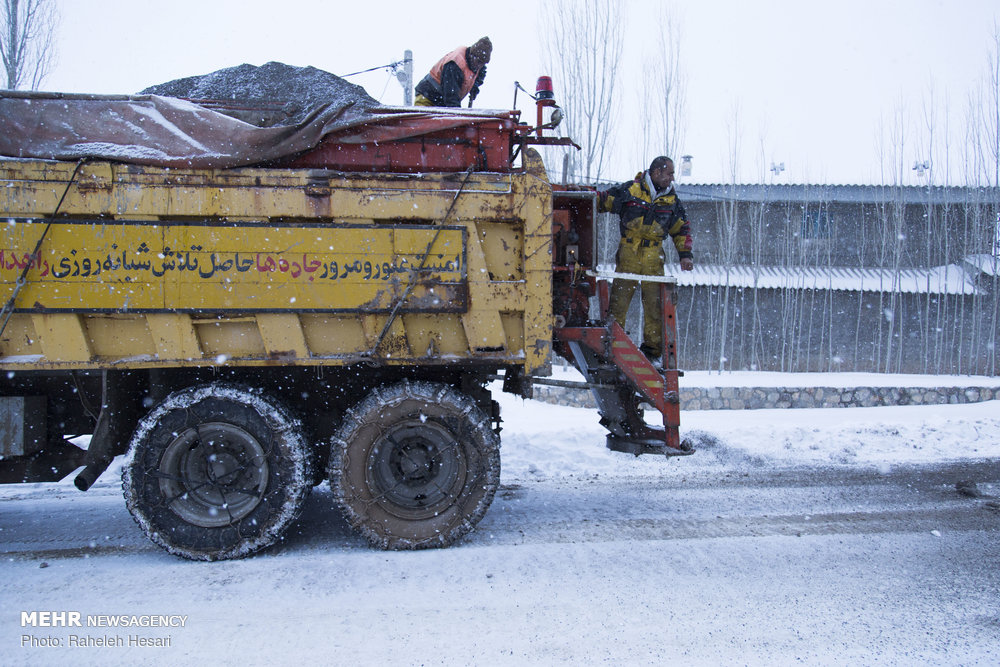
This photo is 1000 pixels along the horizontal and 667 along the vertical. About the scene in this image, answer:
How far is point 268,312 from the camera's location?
3811 mm

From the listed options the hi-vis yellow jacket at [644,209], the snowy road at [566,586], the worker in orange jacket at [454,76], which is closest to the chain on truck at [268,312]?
the snowy road at [566,586]

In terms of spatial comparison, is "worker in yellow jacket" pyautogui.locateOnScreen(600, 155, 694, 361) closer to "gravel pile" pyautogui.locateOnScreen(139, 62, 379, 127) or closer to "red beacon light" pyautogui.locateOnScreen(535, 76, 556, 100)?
"red beacon light" pyautogui.locateOnScreen(535, 76, 556, 100)

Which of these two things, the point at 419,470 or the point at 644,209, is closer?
the point at 419,470

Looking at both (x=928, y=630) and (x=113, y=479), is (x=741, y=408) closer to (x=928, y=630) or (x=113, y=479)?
(x=928, y=630)

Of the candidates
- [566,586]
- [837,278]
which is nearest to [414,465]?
[566,586]

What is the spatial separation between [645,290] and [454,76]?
99.3 inches

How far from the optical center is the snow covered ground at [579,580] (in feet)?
9.26

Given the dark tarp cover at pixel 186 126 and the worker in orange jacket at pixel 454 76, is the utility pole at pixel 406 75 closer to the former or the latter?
the worker in orange jacket at pixel 454 76

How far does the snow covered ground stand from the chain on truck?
0.45 m

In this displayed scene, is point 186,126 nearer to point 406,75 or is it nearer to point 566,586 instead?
point 566,586

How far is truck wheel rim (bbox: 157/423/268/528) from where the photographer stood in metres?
3.82

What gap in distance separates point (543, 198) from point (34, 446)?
3918mm

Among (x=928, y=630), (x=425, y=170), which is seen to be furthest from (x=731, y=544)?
(x=425, y=170)

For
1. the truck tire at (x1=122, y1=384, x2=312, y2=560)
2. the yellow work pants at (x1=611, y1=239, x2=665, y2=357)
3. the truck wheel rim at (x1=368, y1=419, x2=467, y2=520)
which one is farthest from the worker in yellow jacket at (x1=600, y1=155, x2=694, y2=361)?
the truck tire at (x1=122, y1=384, x2=312, y2=560)
